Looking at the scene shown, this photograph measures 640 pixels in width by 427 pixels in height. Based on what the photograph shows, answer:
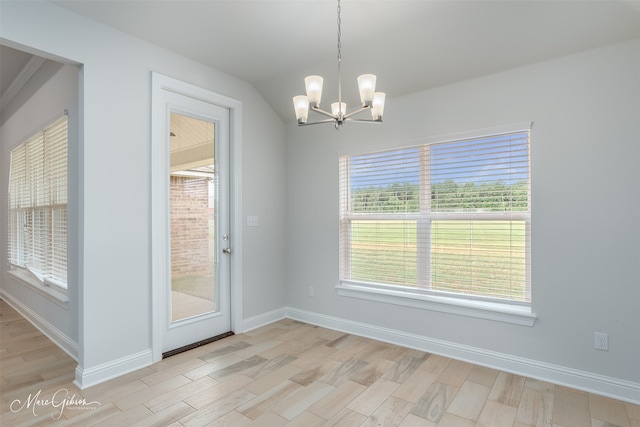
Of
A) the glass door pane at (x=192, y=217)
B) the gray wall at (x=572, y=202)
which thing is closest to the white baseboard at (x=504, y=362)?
the gray wall at (x=572, y=202)

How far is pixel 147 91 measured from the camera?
→ 113 inches

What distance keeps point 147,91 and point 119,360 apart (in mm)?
2193

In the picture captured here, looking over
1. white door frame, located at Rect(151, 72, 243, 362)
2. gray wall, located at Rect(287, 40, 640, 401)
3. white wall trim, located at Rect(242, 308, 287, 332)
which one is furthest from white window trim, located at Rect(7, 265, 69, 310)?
gray wall, located at Rect(287, 40, 640, 401)

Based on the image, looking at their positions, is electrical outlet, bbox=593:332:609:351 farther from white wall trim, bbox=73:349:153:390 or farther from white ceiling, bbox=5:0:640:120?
white wall trim, bbox=73:349:153:390

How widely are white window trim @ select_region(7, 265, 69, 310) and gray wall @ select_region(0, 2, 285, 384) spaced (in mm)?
732

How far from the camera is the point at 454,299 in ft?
9.95

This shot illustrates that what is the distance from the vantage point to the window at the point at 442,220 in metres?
2.78

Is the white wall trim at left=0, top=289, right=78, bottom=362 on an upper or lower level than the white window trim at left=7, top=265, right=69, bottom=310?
lower

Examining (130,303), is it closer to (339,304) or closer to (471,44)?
(339,304)

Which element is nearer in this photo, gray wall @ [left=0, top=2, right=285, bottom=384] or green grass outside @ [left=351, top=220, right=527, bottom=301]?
gray wall @ [left=0, top=2, right=285, bottom=384]

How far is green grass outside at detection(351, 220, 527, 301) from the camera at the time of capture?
2795 millimetres

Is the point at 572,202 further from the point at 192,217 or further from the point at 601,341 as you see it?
the point at 192,217

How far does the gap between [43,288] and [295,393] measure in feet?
9.66

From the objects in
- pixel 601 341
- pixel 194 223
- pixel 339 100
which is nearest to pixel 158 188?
pixel 194 223
